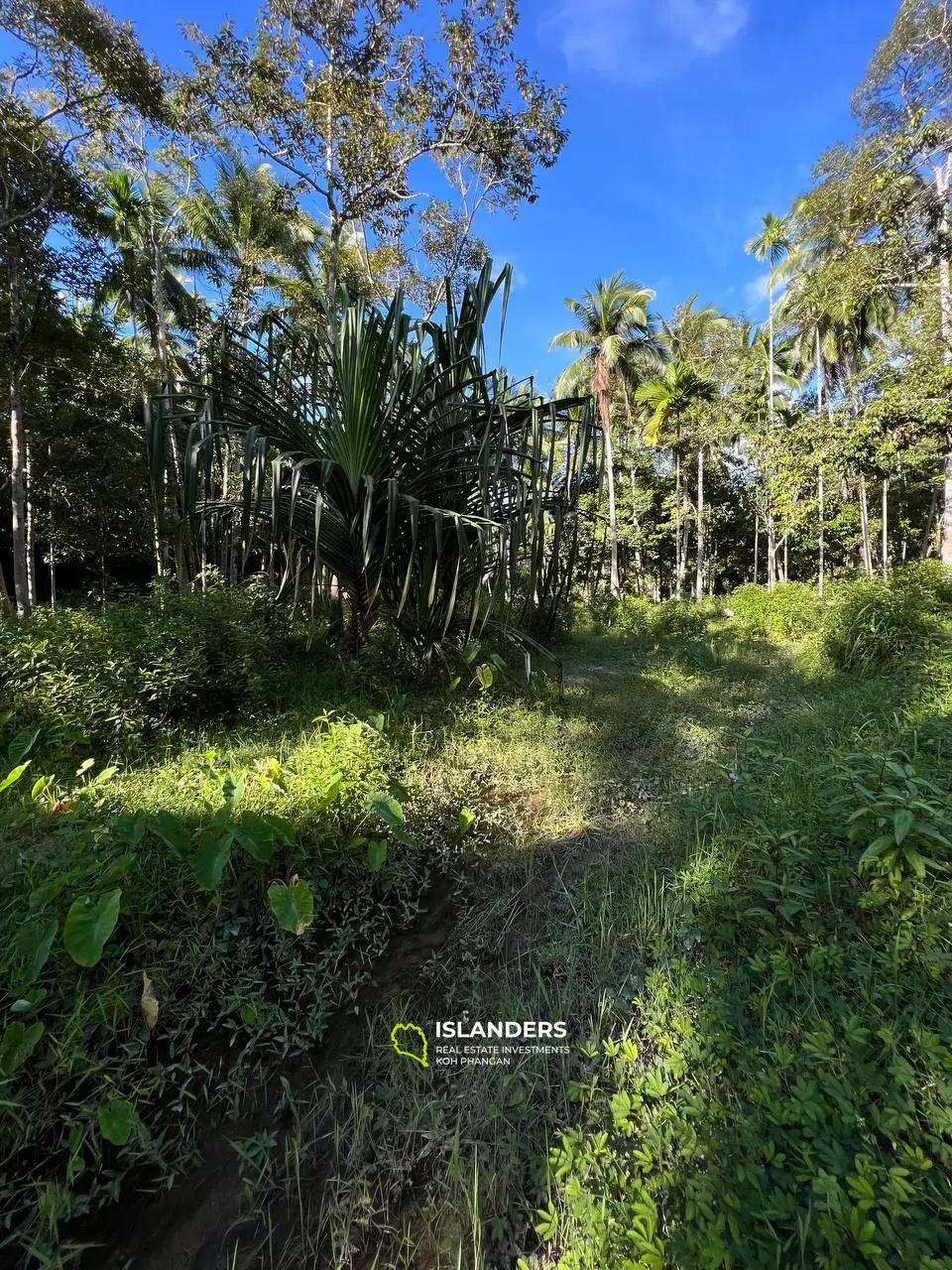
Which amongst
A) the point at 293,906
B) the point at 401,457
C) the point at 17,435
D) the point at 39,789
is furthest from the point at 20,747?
the point at 17,435

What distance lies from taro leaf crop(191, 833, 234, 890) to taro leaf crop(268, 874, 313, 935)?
0.52 feet

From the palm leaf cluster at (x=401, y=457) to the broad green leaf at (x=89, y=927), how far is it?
162 centimetres

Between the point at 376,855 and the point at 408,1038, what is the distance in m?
0.50

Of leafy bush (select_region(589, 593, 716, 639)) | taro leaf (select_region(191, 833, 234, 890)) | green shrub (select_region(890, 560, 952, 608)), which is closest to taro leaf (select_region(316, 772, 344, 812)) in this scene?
taro leaf (select_region(191, 833, 234, 890))

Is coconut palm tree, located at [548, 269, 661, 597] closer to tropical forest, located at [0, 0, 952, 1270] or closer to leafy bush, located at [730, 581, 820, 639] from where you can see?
leafy bush, located at [730, 581, 820, 639]

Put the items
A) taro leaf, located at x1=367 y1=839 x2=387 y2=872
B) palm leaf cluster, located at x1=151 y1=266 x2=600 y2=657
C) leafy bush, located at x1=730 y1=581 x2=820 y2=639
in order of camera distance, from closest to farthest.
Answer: taro leaf, located at x1=367 y1=839 x2=387 y2=872
palm leaf cluster, located at x1=151 y1=266 x2=600 y2=657
leafy bush, located at x1=730 y1=581 x2=820 y2=639

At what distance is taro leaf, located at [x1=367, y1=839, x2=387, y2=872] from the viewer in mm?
1674

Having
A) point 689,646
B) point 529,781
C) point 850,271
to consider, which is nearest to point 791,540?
point 850,271

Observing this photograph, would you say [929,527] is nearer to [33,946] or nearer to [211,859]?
[211,859]

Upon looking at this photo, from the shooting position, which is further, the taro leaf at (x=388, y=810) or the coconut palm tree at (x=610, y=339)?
the coconut palm tree at (x=610, y=339)

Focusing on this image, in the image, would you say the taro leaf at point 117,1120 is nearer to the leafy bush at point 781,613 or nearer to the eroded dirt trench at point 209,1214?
the eroded dirt trench at point 209,1214

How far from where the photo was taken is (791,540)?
56.2 feet

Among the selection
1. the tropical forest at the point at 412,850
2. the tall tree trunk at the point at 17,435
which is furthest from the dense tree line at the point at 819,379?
the tall tree trunk at the point at 17,435

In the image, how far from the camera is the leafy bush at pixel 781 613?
7.26 metres
